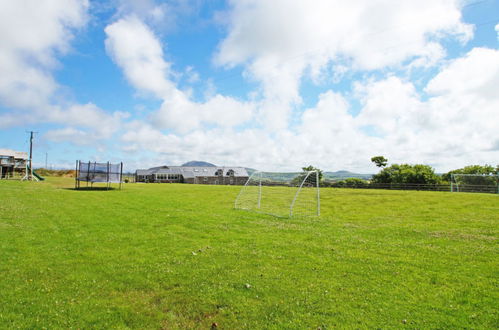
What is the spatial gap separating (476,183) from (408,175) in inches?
730

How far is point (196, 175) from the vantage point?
92312 millimetres

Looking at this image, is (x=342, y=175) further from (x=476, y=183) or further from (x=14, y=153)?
(x=14, y=153)

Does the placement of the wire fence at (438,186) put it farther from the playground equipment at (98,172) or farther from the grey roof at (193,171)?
the playground equipment at (98,172)

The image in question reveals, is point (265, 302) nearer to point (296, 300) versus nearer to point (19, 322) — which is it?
point (296, 300)

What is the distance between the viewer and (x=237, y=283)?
5.99 meters

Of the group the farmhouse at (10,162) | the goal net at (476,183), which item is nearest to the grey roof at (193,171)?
the farmhouse at (10,162)

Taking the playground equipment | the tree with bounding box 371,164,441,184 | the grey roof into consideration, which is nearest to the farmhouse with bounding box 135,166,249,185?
the grey roof

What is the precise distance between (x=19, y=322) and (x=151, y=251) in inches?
152

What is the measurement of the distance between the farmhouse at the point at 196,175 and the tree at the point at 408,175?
139 ft

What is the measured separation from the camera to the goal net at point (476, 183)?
40.0 m

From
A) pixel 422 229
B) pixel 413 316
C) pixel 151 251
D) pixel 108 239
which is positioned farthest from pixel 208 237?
pixel 422 229

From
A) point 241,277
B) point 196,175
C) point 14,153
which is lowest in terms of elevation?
point 241,277

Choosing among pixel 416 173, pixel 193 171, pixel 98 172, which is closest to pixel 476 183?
pixel 416 173

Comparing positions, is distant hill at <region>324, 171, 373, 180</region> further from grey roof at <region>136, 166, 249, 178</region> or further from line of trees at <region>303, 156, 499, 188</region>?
grey roof at <region>136, 166, 249, 178</region>
